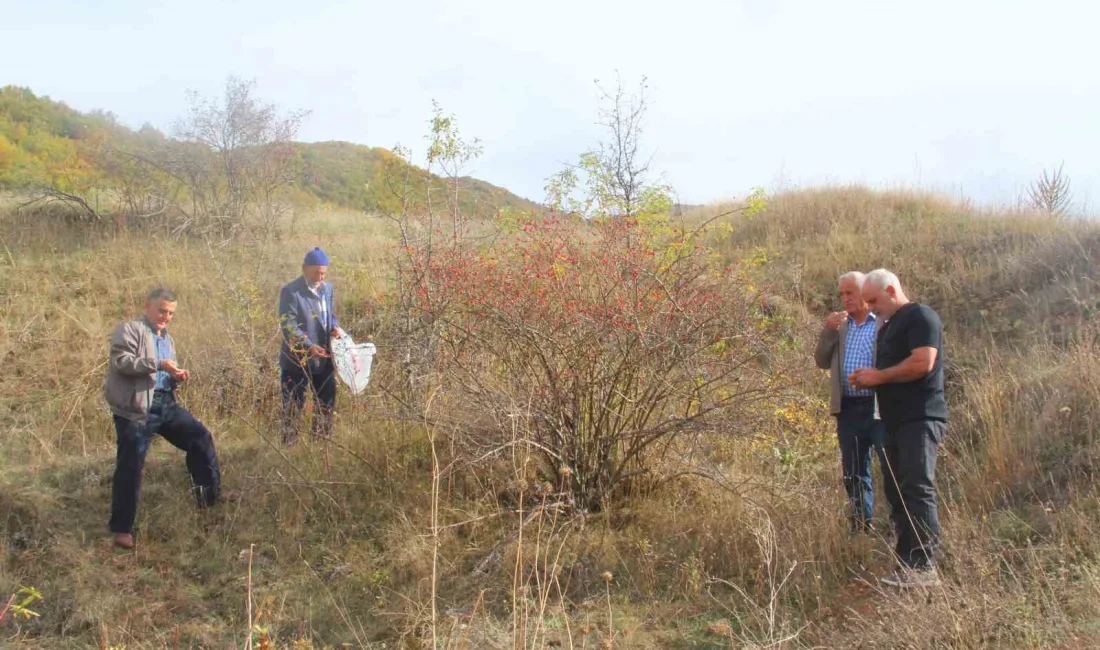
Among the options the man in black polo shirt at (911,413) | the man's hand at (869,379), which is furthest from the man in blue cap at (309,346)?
the man in black polo shirt at (911,413)

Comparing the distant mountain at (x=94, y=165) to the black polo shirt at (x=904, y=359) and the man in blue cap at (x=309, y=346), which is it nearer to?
the man in blue cap at (x=309, y=346)

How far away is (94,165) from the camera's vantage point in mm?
13555

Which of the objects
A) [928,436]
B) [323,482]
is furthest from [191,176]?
[928,436]

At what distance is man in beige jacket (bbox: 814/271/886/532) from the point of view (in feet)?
14.7

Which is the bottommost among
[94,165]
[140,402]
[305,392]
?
[305,392]

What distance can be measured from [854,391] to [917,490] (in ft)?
3.02

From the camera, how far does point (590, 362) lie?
4730 mm

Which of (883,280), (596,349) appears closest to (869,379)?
(883,280)

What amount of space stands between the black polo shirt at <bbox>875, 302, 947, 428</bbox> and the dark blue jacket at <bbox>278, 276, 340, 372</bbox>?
4008 millimetres

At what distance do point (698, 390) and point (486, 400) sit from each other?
1.29 meters

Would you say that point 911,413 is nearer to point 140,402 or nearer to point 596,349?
point 596,349

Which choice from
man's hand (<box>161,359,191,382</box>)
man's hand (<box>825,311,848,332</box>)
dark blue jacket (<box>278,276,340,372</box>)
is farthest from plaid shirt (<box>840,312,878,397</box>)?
man's hand (<box>161,359,191,382</box>)

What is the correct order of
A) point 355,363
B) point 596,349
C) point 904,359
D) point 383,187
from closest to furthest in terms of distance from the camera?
point 904,359, point 596,349, point 355,363, point 383,187

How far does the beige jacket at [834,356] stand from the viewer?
460 centimetres
